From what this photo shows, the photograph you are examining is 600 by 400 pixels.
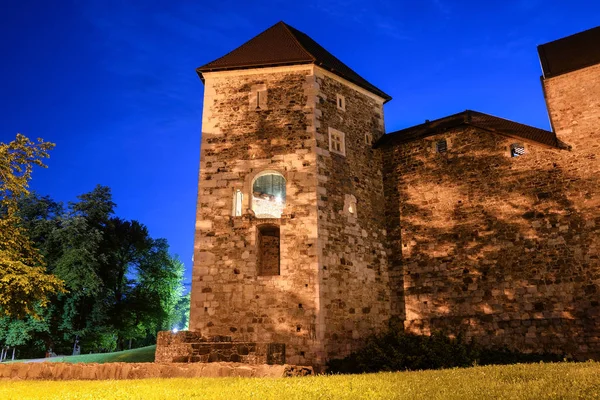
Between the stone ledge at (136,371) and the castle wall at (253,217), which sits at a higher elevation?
the castle wall at (253,217)

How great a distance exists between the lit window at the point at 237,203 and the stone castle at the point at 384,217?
0.06 meters

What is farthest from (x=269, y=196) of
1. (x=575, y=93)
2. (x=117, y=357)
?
(x=575, y=93)

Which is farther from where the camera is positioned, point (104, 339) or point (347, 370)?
point (104, 339)

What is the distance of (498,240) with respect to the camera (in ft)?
50.5

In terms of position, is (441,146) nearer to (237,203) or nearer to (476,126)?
(476,126)

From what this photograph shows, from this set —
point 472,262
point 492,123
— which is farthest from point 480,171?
point 472,262

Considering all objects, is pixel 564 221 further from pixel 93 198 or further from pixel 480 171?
pixel 93 198

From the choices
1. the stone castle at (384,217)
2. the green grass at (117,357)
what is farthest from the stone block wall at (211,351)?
the green grass at (117,357)

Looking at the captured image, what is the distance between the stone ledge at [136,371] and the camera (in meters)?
9.28

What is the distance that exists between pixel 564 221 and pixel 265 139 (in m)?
9.78

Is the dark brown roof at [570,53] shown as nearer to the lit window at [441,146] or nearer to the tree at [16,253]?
the lit window at [441,146]

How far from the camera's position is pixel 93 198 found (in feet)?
98.1

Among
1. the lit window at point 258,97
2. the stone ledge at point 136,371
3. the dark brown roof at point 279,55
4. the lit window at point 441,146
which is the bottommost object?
the stone ledge at point 136,371

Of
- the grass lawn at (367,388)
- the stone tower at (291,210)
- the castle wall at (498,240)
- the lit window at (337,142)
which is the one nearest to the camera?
the grass lawn at (367,388)
